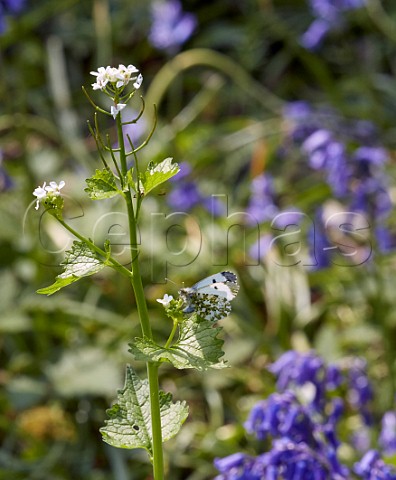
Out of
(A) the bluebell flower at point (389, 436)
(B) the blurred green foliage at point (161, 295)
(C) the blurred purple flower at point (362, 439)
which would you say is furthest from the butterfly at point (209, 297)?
(B) the blurred green foliage at point (161, 295)

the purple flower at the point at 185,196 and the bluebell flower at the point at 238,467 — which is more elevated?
the purple flower at the point at 185,196

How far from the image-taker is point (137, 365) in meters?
2.92

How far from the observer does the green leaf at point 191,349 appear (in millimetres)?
1107

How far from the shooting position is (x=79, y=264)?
1.14 m

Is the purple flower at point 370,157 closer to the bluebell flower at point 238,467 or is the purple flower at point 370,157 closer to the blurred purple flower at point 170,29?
the bluebell flower at point 238,467

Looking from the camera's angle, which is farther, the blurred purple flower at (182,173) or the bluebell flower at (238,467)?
the blurred purple flower at (182,173)

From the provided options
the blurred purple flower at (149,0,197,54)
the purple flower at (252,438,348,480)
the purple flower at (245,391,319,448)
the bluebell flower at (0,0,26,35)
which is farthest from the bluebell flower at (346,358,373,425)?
the blurred purple flower at (149,0,197,54)

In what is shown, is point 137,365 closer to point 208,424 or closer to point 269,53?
point 208,424

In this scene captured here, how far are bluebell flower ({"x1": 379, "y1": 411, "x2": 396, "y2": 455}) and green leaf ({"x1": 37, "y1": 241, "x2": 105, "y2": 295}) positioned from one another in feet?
4.06

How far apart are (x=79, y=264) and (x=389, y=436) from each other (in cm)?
130

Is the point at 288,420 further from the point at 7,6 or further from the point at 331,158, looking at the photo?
the point at 7,6

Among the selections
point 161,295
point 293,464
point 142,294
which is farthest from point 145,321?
point 161,295

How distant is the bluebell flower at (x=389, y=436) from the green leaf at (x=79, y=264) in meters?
1.24

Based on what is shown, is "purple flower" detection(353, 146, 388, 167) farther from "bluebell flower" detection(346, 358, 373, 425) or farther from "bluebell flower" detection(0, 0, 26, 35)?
"bluebell flower" detection(0, 0, 26, 35)
